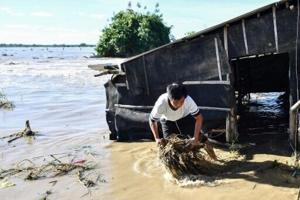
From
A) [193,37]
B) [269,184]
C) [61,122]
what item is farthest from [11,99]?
[269,184]

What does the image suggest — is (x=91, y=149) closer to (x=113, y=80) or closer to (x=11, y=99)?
(x=113, y=80)

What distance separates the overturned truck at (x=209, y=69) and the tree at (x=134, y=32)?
1145 inches

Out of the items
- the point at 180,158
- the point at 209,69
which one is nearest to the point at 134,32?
the point at 209,69

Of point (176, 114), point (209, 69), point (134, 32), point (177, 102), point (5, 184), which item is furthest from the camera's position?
point (134, 32)

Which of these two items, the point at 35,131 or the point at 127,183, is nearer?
the point at 127,183

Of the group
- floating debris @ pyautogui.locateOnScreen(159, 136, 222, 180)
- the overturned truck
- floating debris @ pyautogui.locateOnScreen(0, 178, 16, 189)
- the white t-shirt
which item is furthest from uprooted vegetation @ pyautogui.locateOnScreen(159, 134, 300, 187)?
floating debris @ pyautogui.locateOnScreen(0, 178, 16, 189)

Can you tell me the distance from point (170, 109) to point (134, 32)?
34.1 metres

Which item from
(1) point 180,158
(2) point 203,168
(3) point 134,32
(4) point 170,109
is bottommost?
(2) point 203,168

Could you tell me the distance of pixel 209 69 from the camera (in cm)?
955

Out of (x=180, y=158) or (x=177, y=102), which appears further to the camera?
(x=180, y=158)

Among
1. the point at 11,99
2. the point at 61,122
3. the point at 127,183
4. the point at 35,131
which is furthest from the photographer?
the point at 11,99

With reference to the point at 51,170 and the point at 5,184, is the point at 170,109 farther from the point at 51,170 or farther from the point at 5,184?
the point at 5,184

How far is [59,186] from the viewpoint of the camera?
816 centimetres

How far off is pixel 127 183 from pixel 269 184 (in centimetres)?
233
